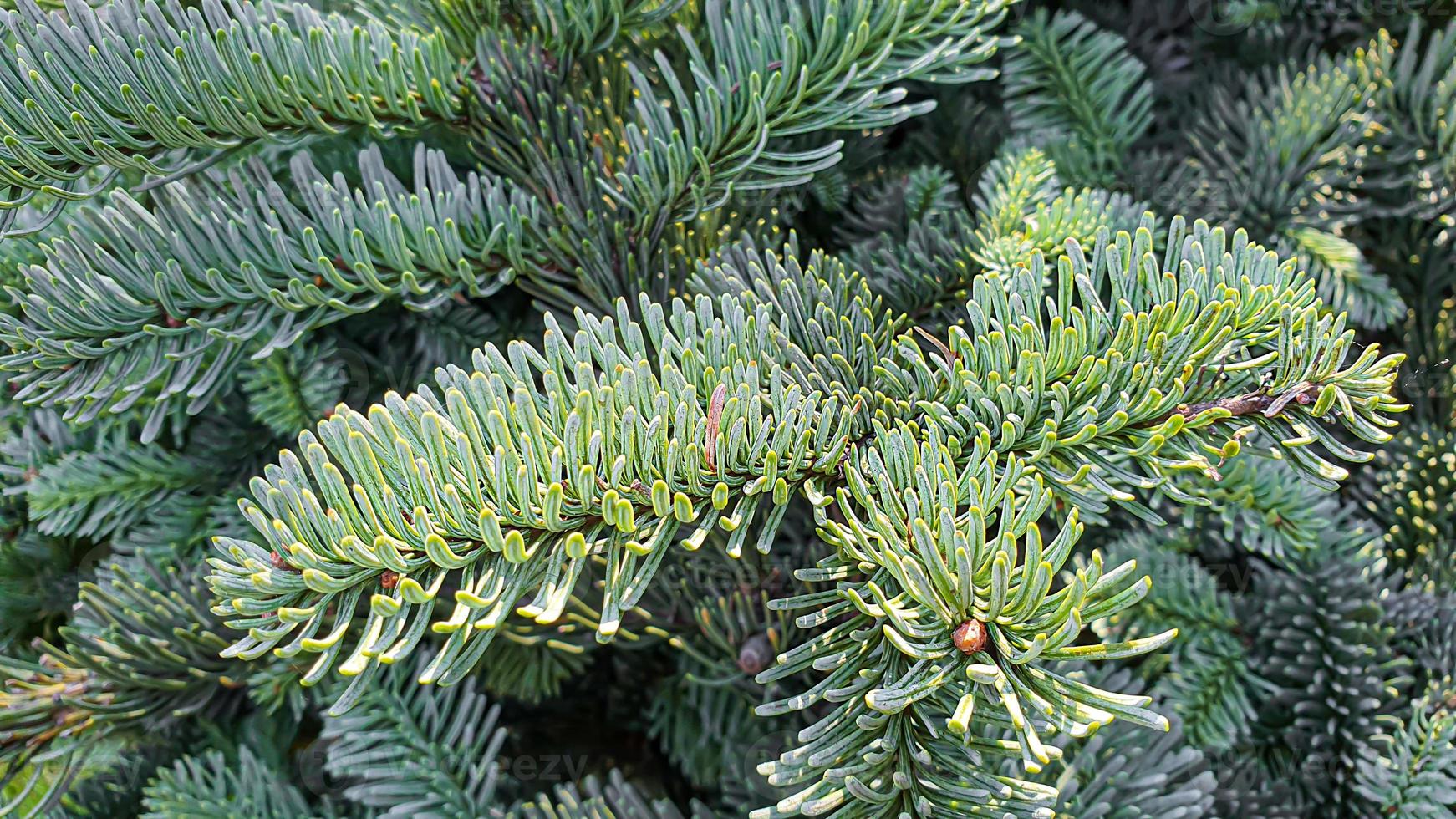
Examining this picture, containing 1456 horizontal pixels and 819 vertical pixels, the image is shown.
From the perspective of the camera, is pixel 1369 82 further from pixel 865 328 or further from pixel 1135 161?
pixel 865 328

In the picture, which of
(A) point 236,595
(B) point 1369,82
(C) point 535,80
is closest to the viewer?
(A) point 236,595

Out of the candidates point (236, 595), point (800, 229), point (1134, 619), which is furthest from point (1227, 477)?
point (236, 595)

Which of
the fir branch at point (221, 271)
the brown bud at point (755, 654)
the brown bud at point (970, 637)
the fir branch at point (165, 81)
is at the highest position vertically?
the fir branch at point (165, 81)

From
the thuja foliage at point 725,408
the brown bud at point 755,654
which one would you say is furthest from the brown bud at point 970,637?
the brown bud at point 755,654

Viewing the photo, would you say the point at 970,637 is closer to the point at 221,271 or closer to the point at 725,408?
the point at 725,408

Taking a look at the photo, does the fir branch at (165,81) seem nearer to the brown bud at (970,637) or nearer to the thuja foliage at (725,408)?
the thuja foliage at (725,408)

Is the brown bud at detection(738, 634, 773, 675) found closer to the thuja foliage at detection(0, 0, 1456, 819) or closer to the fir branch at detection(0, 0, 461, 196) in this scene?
the thuja foliage at detection(0, 0, 1456, 819)

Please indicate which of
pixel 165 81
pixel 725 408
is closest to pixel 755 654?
pixel 725 408
